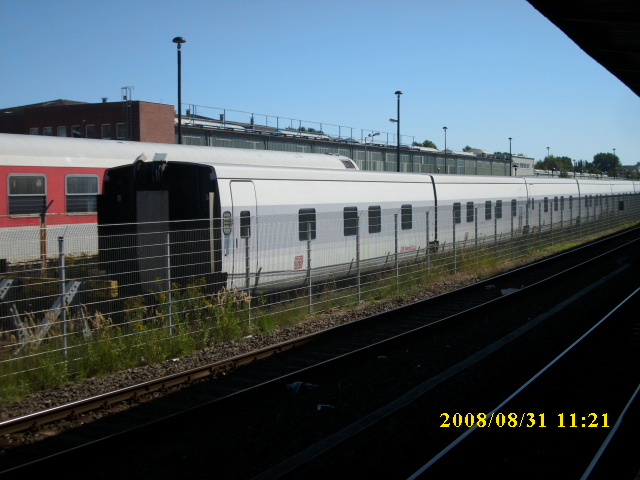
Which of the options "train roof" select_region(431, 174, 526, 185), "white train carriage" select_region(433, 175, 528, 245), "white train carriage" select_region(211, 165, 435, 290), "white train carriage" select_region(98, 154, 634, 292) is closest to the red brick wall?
"train roof" select_region(431, 174, 526, 185)

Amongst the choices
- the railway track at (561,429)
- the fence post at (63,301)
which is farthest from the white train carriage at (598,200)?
the fence post at (63,301)

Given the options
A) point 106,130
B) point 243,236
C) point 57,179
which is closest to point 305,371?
point 243,236

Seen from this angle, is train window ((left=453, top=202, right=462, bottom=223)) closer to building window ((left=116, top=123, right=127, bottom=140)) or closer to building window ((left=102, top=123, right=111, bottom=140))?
building window ((left=116, top=123, right=127, bottom=140))

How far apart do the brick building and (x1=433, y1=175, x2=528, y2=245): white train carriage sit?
21100 mm

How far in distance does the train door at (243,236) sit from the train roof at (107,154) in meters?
4.38

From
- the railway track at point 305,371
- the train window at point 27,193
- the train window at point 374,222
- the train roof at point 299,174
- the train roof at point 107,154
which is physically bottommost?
the railway track at point 305,371

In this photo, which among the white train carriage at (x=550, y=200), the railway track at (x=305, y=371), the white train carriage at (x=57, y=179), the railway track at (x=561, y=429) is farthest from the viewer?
the white train carriage at (x=550, y=200)

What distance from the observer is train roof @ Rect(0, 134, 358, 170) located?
1548 centimetres

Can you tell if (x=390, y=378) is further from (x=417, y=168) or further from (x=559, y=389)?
(x=417, y=168)

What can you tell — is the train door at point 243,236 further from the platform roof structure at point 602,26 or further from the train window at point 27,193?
the train window at point 27,193

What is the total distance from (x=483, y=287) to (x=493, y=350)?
7469 millimetres

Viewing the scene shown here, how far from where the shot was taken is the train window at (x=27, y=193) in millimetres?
15258

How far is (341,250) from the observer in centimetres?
1503

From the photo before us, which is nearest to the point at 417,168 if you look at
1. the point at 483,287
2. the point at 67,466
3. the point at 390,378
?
the point at 483,287
